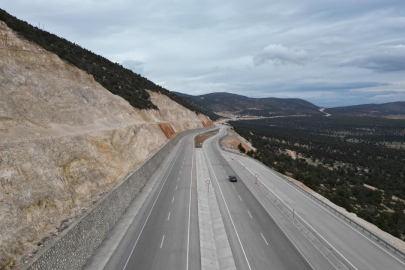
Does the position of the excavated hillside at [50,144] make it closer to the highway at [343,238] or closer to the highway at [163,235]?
the highway at [163,235]

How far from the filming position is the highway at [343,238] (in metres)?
14.5

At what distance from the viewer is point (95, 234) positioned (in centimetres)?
1544

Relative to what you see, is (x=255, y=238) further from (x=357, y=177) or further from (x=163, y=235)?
(x=357, y=177)

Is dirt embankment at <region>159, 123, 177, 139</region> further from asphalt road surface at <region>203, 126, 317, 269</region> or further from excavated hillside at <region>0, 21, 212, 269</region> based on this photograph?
asphalt road surface at <region>203, 126, 317, 269</region>

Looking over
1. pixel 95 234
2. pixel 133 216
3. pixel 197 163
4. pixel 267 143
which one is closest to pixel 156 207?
pixel 133 216

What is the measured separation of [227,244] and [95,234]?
358 inches

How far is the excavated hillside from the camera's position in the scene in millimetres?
13083

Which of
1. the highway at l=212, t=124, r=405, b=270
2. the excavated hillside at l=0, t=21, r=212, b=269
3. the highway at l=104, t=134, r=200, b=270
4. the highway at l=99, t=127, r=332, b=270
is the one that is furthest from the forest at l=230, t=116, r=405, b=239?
the excavated hillside at l=0, t=21, r=212, b=269

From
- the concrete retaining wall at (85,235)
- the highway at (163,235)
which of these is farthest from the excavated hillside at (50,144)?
the highway at (163,235)

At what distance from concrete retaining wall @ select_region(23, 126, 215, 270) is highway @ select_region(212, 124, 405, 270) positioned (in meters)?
16.1

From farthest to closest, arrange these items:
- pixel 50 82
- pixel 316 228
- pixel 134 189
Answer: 1. pixel 50 82
2. pixel 134 189
3. pixel 316 228

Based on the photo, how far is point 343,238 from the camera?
1734 cm

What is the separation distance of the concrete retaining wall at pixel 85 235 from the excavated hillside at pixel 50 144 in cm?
Answer: 132

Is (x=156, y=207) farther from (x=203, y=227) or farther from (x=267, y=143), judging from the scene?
(x=267, y=143)
